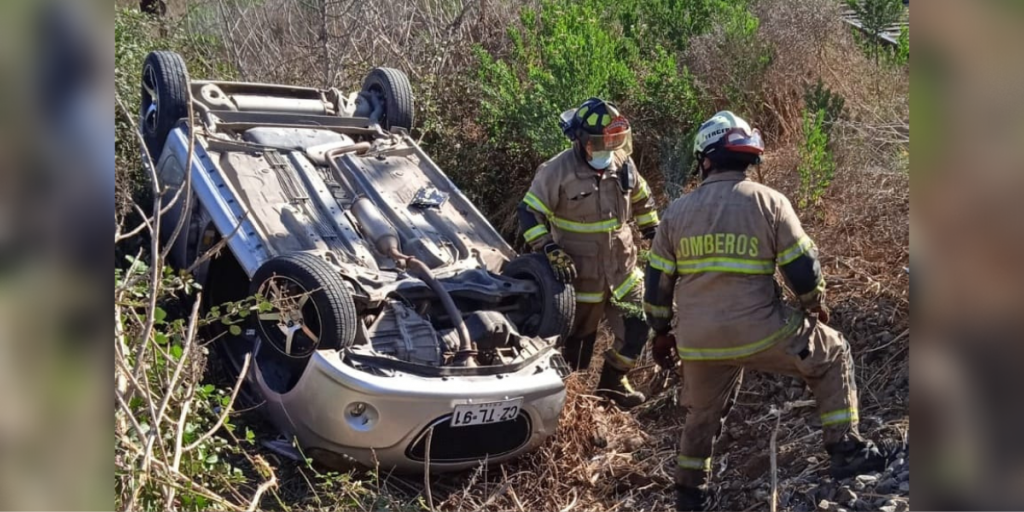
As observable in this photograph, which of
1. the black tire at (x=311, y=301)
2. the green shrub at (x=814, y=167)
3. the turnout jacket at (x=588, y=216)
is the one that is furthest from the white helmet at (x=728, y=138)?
the green shrub at (x=814, y=167)

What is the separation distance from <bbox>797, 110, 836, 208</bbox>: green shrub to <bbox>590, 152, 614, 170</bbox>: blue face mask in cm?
158

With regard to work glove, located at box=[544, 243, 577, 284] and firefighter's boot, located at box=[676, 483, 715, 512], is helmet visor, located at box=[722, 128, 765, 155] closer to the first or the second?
work glove, located at box=[544, 243, 577, 284]

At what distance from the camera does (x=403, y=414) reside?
423cm

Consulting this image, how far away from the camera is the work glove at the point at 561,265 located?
5.23m

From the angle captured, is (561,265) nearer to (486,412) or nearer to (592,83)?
(486,412)

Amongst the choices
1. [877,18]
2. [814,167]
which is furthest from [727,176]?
[877,18]

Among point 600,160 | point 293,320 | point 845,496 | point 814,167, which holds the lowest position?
point 845,496

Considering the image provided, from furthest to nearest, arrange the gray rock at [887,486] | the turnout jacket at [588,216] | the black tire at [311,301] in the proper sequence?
the turnout jacket at [588,216] < the black tire at [311,301] < the gray rock at [887,486]

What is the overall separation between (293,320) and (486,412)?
1028 millimetres

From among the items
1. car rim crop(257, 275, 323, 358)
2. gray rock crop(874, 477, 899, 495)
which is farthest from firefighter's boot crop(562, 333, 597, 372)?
gray rock crop(874, 477, 899, 495)

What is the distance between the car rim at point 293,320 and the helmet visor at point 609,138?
77.1 inches

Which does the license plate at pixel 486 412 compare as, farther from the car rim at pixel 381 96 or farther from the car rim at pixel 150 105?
the car rim at pixel 150 105
